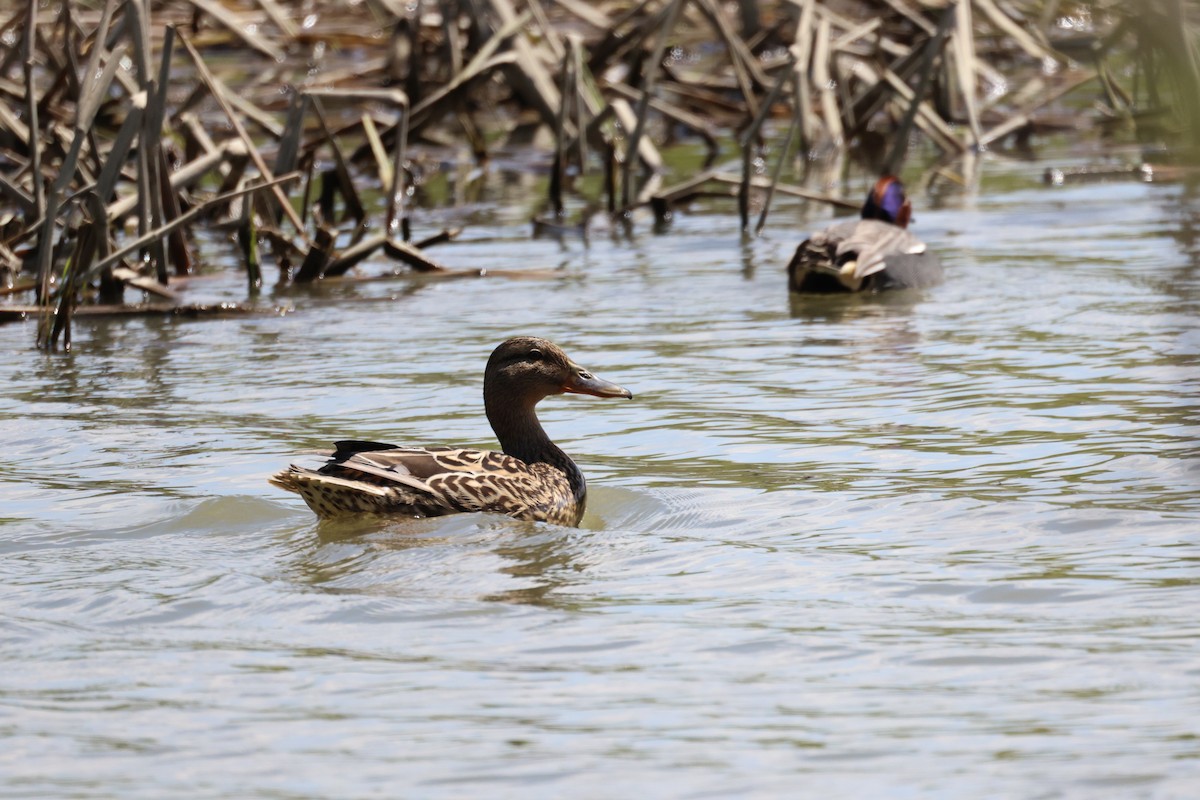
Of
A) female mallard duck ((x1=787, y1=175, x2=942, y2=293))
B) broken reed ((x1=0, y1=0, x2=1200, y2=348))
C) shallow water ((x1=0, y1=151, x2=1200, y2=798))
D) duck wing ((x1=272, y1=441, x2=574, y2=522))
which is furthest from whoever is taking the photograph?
female mallard duck ((x1=787, y1=175, x2=942, y2=293))

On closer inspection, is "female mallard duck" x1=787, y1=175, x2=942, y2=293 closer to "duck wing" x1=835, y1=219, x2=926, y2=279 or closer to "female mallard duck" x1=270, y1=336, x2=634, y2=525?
"duck wing" x1=835, y1=219, x2=926, y2=279

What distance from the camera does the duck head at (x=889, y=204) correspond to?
43.9ft

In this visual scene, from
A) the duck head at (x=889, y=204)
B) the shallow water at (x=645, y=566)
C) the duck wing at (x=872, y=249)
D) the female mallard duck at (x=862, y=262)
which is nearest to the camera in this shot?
the shallow water at (x=645, y=566)

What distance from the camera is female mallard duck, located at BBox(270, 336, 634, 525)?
263 inches

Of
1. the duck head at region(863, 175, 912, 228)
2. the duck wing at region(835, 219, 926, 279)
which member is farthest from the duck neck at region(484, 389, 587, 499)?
the duck head at region(863, 175, 912, 228)

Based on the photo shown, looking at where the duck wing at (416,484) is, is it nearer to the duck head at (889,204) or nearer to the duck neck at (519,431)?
the duck neck at (519,431)

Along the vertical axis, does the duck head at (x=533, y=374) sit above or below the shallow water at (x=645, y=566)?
above

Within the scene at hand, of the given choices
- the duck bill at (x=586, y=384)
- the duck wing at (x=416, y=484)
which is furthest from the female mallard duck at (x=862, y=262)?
the duck wing at (x=416, y=484)

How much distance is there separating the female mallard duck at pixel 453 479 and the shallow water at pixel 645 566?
0.34 ft

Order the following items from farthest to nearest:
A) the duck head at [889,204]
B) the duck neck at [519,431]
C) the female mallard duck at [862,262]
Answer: the duck head at [889,204] → the female mallard duck at [862,262] → the duck neck at [519,431]

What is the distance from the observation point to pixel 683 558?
624 cm

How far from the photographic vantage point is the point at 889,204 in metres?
13.4

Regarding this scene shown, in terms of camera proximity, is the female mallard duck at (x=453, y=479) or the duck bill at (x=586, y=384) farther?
the duck bill at (x=586, y=384)

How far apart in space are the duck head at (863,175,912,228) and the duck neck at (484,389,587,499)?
250 inches
